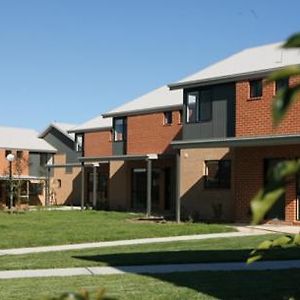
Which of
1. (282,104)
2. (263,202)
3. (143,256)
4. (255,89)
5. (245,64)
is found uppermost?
(245,64)

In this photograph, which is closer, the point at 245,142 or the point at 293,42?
the point at 293,42

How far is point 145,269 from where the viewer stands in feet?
40.4

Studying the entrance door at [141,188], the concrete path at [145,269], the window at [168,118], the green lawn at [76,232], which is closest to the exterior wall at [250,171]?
the green lawn at [76,232]

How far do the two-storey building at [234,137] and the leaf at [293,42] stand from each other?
21.6 m

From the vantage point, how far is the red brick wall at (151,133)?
35188mm

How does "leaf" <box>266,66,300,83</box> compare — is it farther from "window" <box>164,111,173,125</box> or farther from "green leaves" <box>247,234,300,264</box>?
"window" <box>164,111,173,125</box>

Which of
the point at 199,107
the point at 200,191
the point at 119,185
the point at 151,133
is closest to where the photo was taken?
the point at 199,107

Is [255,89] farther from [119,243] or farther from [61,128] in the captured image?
[61,128]

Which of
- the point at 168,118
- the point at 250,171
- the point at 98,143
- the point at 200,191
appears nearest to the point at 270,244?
the point at 250,171

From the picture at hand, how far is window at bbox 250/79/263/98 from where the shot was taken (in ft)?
83.8

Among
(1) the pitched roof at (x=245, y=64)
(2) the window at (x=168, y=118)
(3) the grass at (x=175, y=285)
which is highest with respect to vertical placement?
(1) the pitched roof at (x=245, y=64)

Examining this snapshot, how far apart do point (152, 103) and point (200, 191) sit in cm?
958

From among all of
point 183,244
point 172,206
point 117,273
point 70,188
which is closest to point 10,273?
point 117,273

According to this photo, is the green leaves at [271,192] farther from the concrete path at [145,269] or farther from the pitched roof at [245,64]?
the pitched roof at [245,64]
